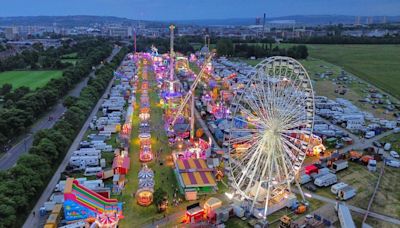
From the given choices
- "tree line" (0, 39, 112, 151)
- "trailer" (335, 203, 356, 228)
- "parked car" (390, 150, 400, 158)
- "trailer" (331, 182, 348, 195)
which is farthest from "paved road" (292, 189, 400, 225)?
"tree line" (0, 39, 112, 151)

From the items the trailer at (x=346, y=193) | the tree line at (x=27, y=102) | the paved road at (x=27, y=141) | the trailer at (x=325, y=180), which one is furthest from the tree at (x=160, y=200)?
the tree line at (x=27, y=102)

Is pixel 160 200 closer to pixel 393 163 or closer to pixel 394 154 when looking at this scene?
pixel 393 163

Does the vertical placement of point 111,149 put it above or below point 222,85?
below

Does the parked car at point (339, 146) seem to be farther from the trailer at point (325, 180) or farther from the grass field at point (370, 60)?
the grass field at point (370, 60)

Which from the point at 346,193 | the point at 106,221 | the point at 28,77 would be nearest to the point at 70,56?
the point at 28,77

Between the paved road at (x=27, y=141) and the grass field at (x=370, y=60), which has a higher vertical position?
the grass field at (x=370, y=60)

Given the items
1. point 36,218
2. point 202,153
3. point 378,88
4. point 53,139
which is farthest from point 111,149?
point 378,88

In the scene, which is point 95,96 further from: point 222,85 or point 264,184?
point 264,184
